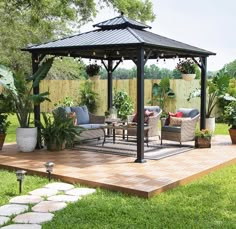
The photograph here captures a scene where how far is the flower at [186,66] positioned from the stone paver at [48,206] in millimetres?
7317

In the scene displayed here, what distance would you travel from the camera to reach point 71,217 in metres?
5.33

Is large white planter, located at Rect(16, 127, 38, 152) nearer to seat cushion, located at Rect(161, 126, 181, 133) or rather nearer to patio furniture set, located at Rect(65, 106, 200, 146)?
patio furniture set, located at Rect(65, 106, 200, 146)

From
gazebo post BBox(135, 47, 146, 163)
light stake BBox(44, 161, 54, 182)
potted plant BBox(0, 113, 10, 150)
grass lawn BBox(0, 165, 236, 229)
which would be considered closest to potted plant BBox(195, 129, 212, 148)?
gazebo post BBox(135, 47, 146, 163)

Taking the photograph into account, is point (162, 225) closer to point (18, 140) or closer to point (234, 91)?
point (18, 140)

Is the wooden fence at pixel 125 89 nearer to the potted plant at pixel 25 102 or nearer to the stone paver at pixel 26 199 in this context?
the potted plant at pixel 25 102

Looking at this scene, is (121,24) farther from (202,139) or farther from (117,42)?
(202,139)

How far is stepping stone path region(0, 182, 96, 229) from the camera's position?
16.9 ft

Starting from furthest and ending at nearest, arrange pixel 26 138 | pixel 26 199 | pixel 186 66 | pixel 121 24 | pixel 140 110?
1. pixel 186 66
2. pixel 121 24
3. pixel 26 138
4. pixel 140 110
5. pixel 26 199

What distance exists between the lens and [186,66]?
40.0 feet

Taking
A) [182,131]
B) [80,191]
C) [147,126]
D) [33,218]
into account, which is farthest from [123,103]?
[33,218]

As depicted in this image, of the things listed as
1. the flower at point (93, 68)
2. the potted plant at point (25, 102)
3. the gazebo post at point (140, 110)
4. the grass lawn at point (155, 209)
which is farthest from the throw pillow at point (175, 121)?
the grass lawn at point (155, 209)

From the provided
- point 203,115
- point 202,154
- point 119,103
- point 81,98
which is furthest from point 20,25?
point 202,154

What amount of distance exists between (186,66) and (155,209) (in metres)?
7.19

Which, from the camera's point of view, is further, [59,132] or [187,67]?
[187,67]
